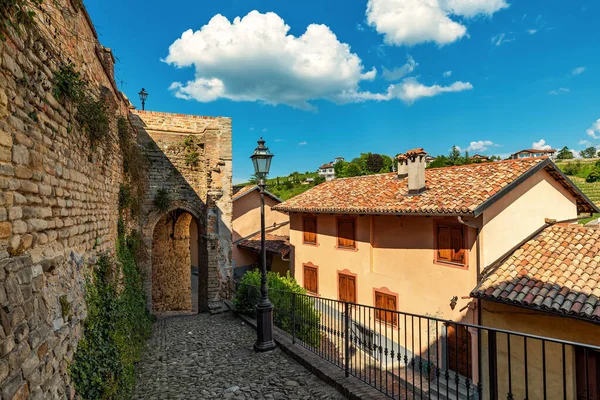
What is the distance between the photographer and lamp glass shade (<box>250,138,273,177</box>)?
23.5 ft

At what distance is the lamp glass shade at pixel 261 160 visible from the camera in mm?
7164

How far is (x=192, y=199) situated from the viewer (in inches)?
477

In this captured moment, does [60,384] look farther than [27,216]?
Yes

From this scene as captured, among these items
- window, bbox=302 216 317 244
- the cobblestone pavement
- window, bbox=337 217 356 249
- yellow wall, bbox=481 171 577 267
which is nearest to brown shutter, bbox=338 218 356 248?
window, bbox=337 217 356 249

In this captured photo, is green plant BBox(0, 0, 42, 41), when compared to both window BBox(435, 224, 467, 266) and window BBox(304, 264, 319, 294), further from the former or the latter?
window BBox(304, 264, 319, 294)

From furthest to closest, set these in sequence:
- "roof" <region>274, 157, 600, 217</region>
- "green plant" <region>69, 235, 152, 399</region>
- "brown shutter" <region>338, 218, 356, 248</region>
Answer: "brown shutter" <region>338, 218, 356, 248</region> → "roof" <region>274, 157, 600, 217</region> → "green plant" <region>69, 235, 152, 399</region>

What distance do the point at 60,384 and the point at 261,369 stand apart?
3.39 metres

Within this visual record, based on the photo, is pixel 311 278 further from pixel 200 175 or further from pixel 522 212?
pixel 522 212

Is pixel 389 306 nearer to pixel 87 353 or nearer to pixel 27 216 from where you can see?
pixel 87 353

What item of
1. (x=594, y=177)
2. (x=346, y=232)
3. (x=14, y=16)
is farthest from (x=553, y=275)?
(x=594, y=177)

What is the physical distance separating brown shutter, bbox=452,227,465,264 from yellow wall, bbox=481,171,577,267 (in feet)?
2.16

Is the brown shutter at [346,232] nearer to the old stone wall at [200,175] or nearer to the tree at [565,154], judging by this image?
the old stone wall at [200,175]

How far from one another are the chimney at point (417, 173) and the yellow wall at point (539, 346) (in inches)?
192

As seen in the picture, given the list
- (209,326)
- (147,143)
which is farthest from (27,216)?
(147,143)
